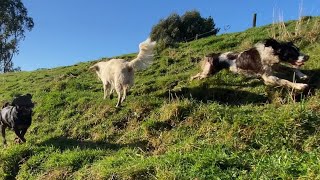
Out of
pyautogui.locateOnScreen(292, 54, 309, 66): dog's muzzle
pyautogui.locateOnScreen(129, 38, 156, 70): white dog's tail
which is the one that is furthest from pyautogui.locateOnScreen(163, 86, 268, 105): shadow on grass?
pyautogui.locateOnScreen(292, 54, 309, 66): dog's muzzle

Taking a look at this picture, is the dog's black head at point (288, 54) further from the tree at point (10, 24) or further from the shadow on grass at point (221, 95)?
the tree at point (10, 24)

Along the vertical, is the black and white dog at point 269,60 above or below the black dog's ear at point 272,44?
below

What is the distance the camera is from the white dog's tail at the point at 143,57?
37.5ft

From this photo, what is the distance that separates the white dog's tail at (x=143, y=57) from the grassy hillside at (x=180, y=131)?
2.66ft

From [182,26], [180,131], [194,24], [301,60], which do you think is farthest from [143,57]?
[182,26]

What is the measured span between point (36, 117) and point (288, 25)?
9.26m

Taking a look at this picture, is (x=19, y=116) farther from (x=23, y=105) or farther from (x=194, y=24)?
(x=194, y=24)

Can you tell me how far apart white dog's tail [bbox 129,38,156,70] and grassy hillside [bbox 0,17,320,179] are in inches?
31.9

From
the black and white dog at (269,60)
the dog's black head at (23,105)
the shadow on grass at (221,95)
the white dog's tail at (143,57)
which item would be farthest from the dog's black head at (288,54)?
the dog's black head at (23,105)

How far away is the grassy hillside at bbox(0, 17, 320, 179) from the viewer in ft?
21.1

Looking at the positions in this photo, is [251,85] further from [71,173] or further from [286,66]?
[71,173]

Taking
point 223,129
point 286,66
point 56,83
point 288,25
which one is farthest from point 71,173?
point 288,25

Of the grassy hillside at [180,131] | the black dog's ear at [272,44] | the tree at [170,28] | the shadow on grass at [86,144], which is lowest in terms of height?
the shadow on grass at [86,144]

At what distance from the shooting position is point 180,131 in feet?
27.8
